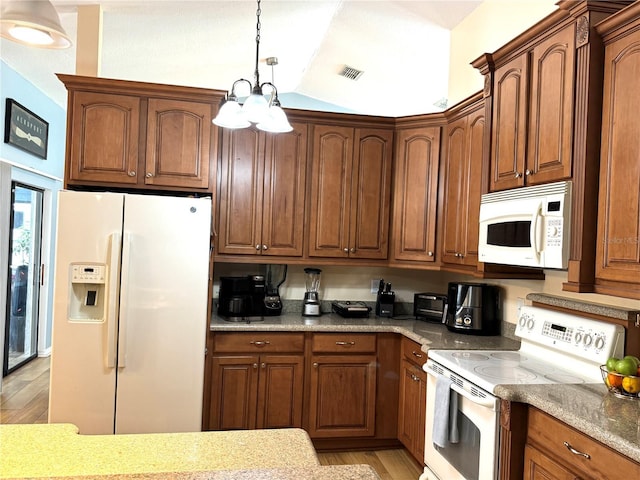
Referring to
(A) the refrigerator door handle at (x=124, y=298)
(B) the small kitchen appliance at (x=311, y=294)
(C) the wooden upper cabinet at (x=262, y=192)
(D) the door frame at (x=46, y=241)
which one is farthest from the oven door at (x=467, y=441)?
(D) the door frame at (x=46, y=241)

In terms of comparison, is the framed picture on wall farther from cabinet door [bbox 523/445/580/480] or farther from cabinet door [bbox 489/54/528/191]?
cabinet door [bbox 523/445/580/480]

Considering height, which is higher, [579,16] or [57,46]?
[579,16]

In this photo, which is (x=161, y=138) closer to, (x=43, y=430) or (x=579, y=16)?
(x=43, y=430)

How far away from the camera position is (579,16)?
2027 mm

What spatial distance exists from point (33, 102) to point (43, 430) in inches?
175

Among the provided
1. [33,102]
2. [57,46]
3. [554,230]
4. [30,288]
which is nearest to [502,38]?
[554,230]

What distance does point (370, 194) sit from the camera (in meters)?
3.67

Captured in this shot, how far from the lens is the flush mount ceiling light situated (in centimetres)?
143

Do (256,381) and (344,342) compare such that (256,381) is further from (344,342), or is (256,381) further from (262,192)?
(262,192)

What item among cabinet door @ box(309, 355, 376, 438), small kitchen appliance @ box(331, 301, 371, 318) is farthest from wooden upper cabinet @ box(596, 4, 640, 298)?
small kitchen appliance @ box(331, 301, 371, 318)

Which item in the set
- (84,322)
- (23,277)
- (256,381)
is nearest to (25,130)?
(23,277)

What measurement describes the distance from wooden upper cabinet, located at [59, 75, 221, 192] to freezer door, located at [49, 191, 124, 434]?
34 centimetres

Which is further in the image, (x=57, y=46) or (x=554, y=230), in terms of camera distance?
(x=554, y=230)

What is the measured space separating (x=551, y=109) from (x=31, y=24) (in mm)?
2026
